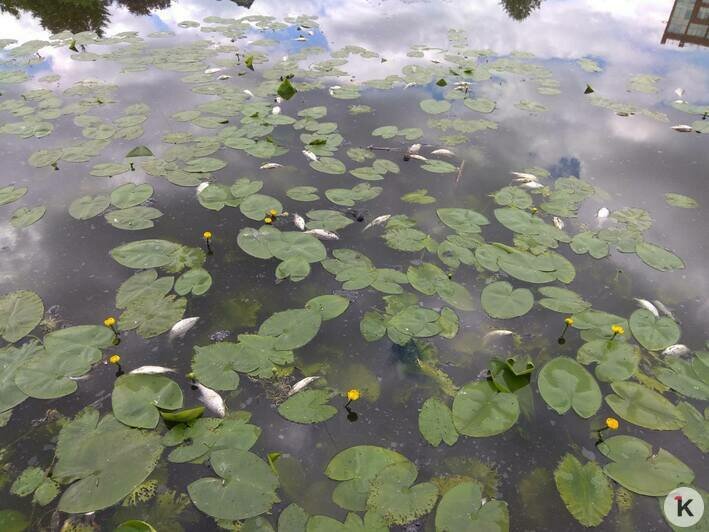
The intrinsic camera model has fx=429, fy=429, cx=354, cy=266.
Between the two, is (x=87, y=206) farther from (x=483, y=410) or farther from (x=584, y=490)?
(x=584, y=490)

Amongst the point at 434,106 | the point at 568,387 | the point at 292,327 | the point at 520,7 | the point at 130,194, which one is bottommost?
the point at 568,387

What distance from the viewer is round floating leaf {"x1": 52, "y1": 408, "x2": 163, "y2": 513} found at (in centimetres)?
212

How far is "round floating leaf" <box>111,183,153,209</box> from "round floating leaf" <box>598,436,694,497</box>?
13.4 feet

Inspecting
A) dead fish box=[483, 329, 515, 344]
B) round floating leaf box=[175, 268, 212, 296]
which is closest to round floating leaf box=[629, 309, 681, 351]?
dead fish box=[483, 329, 515, 344]

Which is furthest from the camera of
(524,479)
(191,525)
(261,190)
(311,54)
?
(311,54)

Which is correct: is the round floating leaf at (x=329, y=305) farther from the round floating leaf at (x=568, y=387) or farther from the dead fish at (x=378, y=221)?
the round floating leaf at (x=568, y=387)

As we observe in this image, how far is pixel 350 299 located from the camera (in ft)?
10.4

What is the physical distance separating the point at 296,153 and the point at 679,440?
4047 mm

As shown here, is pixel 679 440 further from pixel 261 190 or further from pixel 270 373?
pixel 261 190

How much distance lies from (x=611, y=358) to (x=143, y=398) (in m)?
2.94

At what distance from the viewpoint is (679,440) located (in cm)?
244

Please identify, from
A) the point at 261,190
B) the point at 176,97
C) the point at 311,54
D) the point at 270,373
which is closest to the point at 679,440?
the point at 270,373

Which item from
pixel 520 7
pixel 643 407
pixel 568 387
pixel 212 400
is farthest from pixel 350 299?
pixel 520 7

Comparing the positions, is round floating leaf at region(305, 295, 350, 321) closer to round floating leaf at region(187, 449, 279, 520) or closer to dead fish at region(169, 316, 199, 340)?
→ dead fish at region(169, 316, 199, 340)
